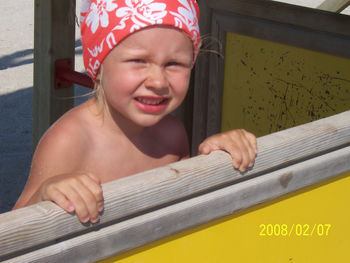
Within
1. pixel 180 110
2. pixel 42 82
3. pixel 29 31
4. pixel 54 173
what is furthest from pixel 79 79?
pixel 29 31

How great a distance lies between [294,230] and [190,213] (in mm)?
295

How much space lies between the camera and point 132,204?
97 centimetres

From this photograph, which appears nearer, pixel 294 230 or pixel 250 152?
pixel 250 152

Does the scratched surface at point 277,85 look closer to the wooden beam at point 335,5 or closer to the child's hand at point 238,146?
the wooden beam at point 335,5

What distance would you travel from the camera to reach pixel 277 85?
2721mm

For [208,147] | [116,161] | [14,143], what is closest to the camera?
[208,147]

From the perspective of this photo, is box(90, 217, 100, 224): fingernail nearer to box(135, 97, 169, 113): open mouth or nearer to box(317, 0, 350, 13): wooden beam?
box(135, 97, 169, 113): open mouth

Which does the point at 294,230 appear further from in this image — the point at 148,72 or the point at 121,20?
the point at 121,20

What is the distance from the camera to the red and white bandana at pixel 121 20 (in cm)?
146

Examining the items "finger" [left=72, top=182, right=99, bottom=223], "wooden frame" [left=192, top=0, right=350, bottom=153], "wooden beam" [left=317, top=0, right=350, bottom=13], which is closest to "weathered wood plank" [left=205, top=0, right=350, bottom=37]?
"wooden frame" [left=192, top=0, right=350, bottom=153]

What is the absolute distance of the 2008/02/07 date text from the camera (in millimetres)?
1210

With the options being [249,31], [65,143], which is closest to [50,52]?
[249,31]

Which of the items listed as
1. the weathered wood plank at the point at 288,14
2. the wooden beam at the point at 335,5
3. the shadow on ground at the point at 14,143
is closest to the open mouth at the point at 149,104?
the weathered wood plank at the point at 288,14

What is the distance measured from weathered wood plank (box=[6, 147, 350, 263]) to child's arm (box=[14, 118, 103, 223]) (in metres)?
0.07
